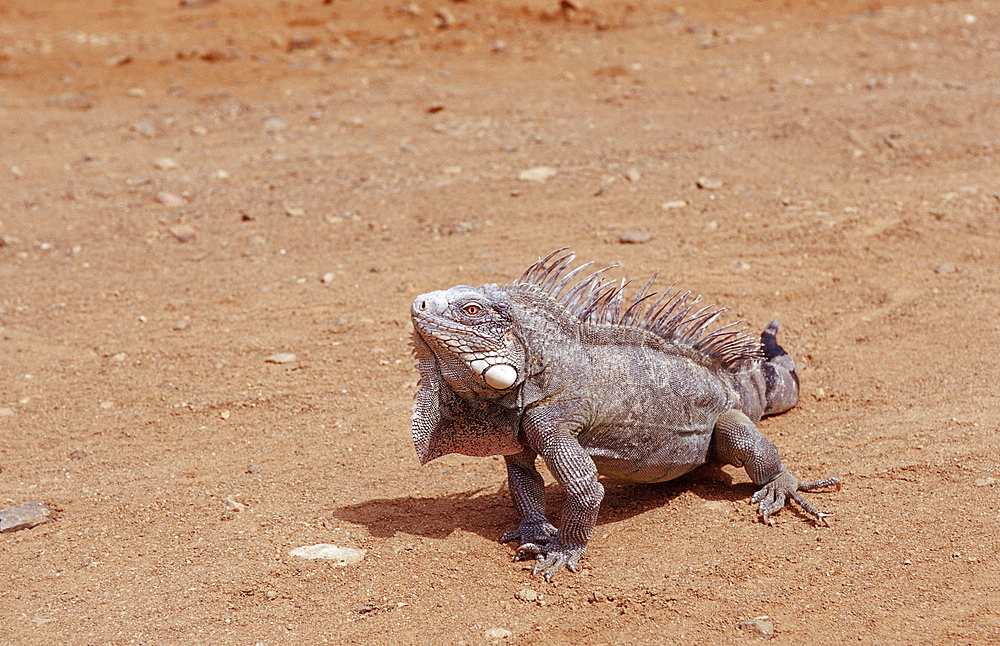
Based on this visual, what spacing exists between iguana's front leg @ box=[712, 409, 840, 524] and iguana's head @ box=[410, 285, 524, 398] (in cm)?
154

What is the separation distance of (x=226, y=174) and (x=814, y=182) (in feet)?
22.9

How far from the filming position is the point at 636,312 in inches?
249

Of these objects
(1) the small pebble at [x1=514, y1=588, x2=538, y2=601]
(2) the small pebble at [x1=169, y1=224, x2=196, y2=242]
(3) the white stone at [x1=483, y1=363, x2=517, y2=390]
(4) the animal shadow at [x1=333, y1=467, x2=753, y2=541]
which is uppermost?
(3) the white stone at [x1=483, y1=363, x2=517, y2=390]

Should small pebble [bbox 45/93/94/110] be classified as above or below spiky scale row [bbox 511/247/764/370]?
below

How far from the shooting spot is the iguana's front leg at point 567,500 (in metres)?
5.72

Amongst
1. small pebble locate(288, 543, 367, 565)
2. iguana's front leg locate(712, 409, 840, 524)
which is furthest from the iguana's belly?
small pebble locate(288, 543, 367, 565)

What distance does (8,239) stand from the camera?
37.3 ft

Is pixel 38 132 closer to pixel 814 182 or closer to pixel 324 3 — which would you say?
pixel 324 3

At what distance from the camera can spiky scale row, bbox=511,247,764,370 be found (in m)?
6.11

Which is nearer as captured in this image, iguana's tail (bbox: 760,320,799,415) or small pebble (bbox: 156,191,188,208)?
iguana's tail (bbox: 760,320,799,415)

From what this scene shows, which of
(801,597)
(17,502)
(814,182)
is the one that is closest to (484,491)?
(801,597)

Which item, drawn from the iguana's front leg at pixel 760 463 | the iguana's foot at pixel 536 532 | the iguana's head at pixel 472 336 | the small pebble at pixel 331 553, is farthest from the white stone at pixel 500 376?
the iguana's front leg at pixel 760 463

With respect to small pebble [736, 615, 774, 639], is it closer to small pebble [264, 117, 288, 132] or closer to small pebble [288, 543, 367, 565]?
small pebble [288, 543, 367, 565]

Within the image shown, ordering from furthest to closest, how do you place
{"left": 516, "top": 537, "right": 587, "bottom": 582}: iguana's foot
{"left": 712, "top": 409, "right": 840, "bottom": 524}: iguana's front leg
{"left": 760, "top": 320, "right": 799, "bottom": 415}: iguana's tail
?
1. {"left": 760, "top": 320, "right": 799, "bottom": 415}: iguana's tail
2. {"left": 712, "top": 409, "right": 840, "bottom": 524}: iguana's front leg
3. {"left": 516, "top": 537, "right": 587, "bottom": 582}: iguana's foot
